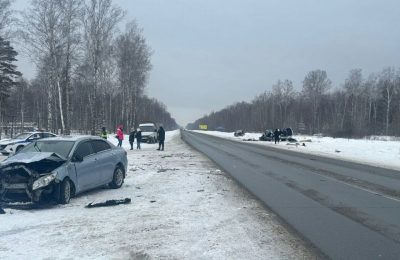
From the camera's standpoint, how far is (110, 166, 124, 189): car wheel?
13.2 m

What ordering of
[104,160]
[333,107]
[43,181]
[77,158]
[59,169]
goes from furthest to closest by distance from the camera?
1. [333,107]
2. [104,160]
3. [77,158]
4. [59,169]
5. [43,181]

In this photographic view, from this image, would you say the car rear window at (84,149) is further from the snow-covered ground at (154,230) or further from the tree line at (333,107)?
the tree line at (333,107)

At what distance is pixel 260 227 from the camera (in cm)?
831

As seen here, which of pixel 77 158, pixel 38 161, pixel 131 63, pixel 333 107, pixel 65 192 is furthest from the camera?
pixel 333 107

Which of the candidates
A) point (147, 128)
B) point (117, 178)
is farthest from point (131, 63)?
point (117, 178)

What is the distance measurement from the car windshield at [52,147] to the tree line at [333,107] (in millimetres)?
61264

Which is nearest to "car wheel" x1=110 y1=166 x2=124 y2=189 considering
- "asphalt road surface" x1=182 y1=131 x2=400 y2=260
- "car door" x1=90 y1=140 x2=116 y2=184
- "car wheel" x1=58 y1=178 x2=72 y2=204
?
"car door" x1=90 y1=140 x2=116 y2=184

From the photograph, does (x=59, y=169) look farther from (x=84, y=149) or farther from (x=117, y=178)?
(x=117, y=178)

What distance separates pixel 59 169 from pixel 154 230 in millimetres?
3368

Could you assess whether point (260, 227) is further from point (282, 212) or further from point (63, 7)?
point (63, 7)

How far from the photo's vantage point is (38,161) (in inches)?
395

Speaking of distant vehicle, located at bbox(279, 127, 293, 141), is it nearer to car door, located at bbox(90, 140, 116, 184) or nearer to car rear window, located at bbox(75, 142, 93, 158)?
car door, located at bbox(90, 140, 116, 184)

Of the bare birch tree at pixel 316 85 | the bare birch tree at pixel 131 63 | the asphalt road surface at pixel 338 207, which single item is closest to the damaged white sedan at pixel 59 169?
the asphalt road surface at pixel 338 207

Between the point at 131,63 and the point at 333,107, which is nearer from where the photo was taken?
the point at 131,63
